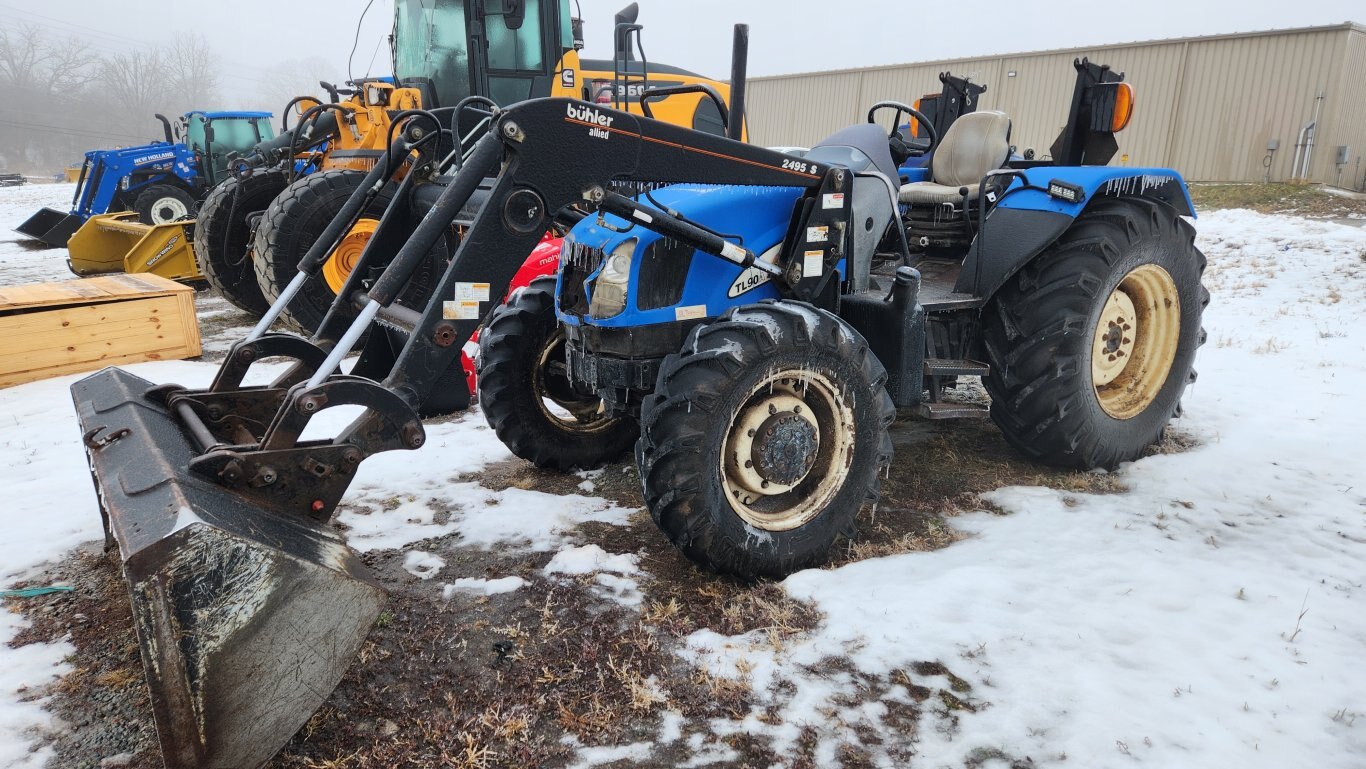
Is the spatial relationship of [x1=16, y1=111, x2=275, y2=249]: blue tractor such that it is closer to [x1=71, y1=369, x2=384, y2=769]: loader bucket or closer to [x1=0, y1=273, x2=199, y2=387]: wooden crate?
[x1=0, y1=273, x2=199, y2=387]: wooden crate

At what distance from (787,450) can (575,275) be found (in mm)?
1134

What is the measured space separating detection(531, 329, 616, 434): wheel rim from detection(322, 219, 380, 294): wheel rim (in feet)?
11.2

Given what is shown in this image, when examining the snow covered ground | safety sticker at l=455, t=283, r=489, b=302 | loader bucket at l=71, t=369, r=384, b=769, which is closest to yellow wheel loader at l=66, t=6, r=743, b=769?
loader bucket at l=71, t=369, r=384, b=769

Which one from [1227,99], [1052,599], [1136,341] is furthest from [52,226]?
[1227,99]

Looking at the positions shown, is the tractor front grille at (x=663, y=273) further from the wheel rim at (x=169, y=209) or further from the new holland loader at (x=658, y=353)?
the wheel rim at (x=169, y=209)

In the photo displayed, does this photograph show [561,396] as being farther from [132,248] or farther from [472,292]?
[132,248]

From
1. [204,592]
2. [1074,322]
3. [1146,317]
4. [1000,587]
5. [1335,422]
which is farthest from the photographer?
[1335,422]

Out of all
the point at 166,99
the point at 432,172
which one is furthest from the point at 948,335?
the point at 166,99

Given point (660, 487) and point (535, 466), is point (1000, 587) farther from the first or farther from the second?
point (535, 466)

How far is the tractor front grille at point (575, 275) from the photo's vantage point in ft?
11.3

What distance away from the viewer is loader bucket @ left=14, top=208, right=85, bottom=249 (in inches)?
577

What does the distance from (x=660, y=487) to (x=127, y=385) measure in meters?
2.10

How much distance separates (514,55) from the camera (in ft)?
27.1

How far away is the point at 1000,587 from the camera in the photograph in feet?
10.5
